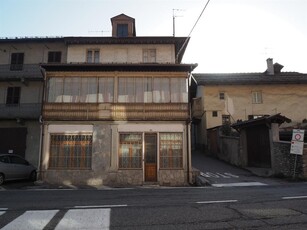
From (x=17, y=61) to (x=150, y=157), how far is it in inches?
558

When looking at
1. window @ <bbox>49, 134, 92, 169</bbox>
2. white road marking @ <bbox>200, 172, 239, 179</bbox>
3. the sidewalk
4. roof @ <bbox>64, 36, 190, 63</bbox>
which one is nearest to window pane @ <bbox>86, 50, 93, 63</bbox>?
roof @ <bbox>64, 36, 190, 63</bbox>

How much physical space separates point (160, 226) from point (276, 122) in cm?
1395

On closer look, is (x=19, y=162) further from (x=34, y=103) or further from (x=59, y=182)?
(x=34, y=103)

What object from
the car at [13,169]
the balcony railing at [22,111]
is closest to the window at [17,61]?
the balcony railing at [22,111]

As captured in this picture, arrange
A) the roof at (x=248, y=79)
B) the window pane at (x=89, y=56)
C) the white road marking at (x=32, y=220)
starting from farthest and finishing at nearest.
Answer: the roof at (x=248, y=79) → the window pane at (x=89, y=56) → the white road marking at (x=32, y=220)

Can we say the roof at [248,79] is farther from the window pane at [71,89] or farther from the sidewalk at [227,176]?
the window pane at [71,89]

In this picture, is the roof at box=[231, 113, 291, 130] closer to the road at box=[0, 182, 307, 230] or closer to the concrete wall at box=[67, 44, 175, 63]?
the concrete wall at box=[67, 44, 175, 63]

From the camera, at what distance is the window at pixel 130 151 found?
16328 millimetres

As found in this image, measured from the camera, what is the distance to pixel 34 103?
21438mm

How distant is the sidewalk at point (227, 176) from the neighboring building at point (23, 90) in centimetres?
1245

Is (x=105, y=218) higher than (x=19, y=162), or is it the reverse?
(x=19, y=162)

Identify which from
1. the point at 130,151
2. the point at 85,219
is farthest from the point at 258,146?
the point at 85,219

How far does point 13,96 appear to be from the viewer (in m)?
22.2

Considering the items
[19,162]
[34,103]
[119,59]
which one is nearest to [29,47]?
[34,103]
